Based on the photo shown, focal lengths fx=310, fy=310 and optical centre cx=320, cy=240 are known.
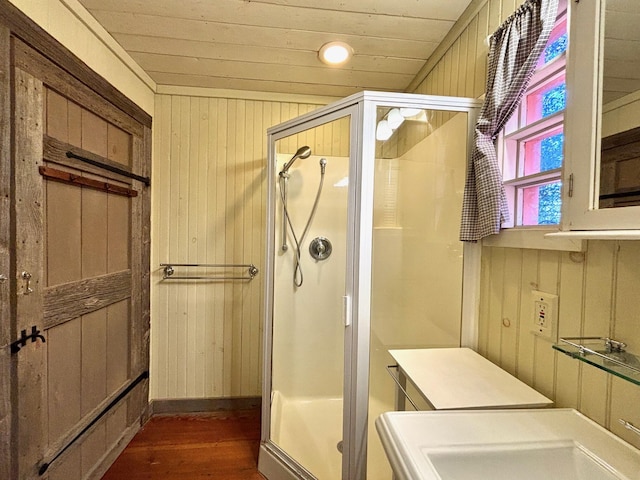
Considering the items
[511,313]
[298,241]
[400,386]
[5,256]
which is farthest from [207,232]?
[511,313]

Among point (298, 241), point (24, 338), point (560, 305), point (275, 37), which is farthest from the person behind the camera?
point (298, 241)

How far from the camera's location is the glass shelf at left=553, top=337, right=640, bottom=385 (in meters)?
0.64

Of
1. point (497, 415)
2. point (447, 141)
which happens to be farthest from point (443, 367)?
point (447, 141)

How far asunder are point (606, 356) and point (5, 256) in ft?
6.03

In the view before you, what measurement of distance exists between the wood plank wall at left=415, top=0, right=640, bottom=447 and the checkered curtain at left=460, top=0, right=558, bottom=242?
0.16 metres

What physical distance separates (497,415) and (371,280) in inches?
25.1

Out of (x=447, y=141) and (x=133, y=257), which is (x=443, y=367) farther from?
(x=133, y=257)

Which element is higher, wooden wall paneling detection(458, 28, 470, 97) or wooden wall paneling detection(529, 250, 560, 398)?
wooden wall paneling detection(458, 28, 470, 97)

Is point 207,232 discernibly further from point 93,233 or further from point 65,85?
point 65,85

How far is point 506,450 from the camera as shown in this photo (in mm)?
745

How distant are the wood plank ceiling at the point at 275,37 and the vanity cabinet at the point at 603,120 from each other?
0.88m

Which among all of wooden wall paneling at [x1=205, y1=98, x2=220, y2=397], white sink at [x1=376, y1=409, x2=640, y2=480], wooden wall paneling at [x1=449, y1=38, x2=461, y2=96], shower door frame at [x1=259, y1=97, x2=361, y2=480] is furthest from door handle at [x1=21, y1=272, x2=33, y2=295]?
wooden wall paneling at [x1=449, y1=38, x2=461, y2=96]

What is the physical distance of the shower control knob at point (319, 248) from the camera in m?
2.13

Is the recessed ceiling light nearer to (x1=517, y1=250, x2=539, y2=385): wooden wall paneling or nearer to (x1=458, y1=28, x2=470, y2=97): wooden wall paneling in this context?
(x1=458, y1=28, x2=470, y2=97): wooden wall paneling
